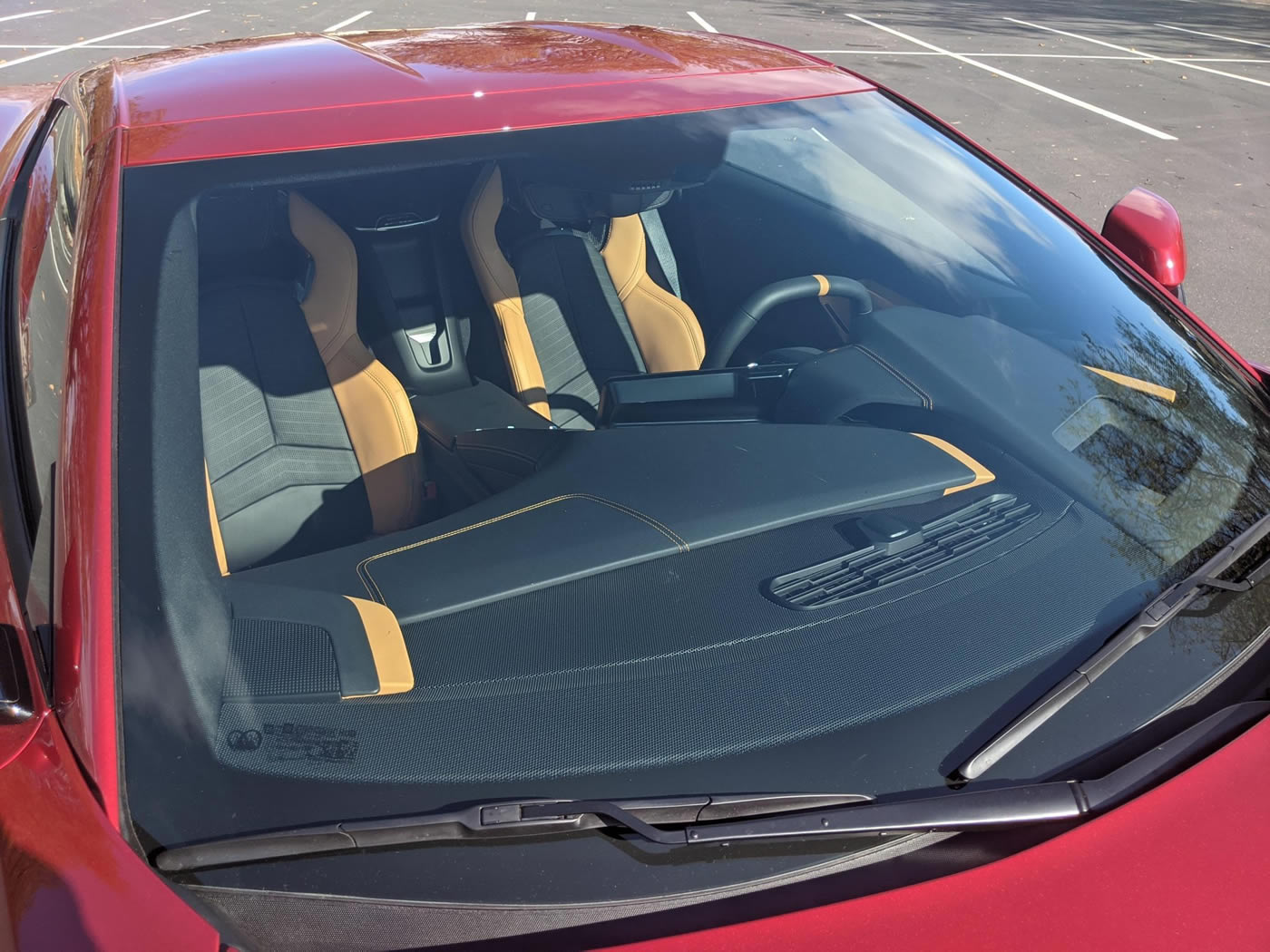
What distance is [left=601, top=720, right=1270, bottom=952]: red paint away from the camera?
3.14 ft

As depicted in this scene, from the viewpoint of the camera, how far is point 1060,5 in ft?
58.6

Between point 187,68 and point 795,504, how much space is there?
139 cm

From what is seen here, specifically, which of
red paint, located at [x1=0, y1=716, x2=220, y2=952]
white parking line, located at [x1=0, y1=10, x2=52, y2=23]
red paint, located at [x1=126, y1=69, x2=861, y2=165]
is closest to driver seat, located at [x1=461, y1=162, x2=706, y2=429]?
red paint, located at [x1=126, y1=69, x2=861, y2=165]

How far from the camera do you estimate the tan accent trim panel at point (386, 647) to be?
117 centimetres

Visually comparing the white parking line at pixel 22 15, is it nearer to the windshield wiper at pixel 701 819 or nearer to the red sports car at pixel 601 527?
the red sports car at pixel 601 527

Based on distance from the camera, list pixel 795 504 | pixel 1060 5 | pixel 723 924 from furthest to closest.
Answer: pixel 1060 5 < pixel 795 504 < pixel 723 924

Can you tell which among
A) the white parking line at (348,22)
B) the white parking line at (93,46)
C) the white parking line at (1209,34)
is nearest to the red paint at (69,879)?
the white parking line at (93,46)

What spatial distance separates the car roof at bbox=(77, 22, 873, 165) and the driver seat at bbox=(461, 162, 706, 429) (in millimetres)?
208

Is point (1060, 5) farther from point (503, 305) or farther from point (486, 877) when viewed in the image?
point (486, 877)

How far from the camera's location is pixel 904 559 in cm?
135

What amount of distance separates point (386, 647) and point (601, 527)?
32cm

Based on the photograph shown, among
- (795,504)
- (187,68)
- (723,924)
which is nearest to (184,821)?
(723,924)

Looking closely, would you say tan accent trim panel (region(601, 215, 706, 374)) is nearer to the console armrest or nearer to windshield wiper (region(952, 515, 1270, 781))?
the console armrest

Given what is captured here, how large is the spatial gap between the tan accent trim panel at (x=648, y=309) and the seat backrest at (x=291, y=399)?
20.7 inches
